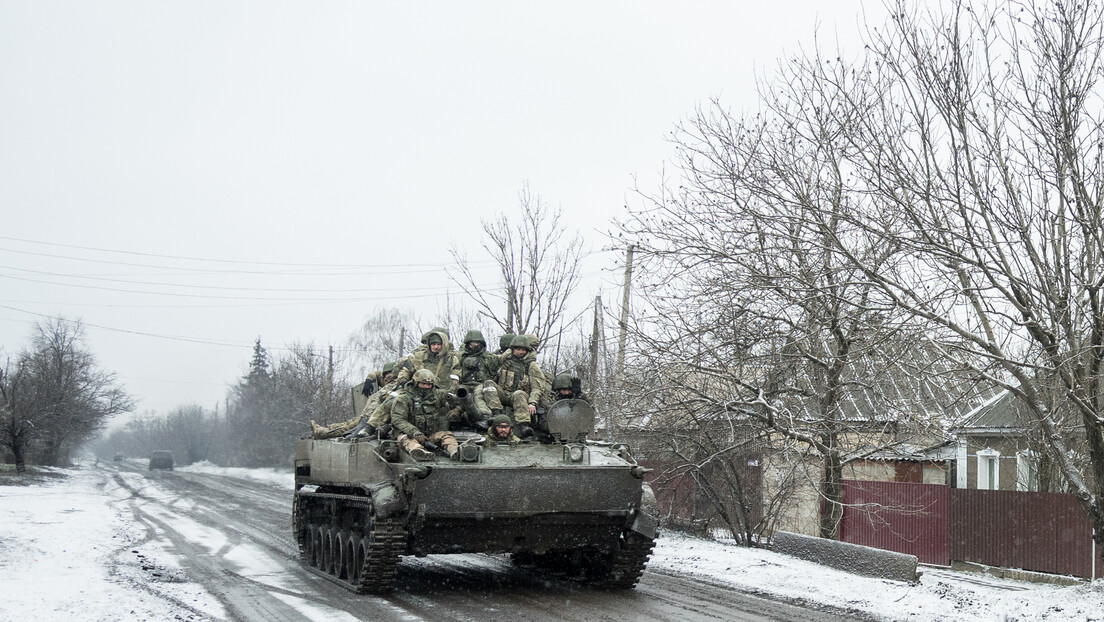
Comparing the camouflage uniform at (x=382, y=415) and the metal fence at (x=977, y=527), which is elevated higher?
the camouflage uniform at (x=382, y=415)

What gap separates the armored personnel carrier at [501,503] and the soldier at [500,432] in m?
0.17

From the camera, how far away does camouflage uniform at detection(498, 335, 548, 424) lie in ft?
38.3

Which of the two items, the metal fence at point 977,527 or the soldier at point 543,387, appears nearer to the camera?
the soldier at point 543,387

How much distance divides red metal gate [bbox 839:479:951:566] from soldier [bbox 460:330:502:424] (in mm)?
7182

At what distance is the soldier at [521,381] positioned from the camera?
37.4ft

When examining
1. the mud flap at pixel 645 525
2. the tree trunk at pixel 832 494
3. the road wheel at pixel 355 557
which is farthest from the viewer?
the tree trunk at pixel 832 494

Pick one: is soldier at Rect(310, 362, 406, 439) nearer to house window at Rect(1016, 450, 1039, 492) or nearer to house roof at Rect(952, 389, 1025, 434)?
house roof at Rect(952, 389, 1025, 434)

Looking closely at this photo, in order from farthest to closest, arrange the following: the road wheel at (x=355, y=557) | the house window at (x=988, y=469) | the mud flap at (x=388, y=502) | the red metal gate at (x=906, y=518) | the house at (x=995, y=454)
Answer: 1. the house window at (x=988, y=469)
2. the house at (x=995, y=454)
3. the red metal gate at (x=906, y=518)
4. the road wheel at (x=355, y=557)
5. the mud flap at (x=388, y=502)

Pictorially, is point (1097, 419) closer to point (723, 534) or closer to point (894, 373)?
point (894, 373)

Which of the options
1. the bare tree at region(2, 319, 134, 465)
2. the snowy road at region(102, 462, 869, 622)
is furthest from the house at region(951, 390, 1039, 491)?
the bare tree at region(2, 319, 134, 465)

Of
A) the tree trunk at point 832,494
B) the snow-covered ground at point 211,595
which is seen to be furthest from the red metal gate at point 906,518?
the tree trunk at point 832,494

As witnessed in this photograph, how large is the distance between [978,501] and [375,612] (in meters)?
10.8

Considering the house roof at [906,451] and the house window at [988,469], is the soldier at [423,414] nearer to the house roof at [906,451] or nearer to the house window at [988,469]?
the house roof at [906,451]

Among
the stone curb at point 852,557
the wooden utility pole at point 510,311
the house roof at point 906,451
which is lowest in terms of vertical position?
the stone curb at point 852,557
